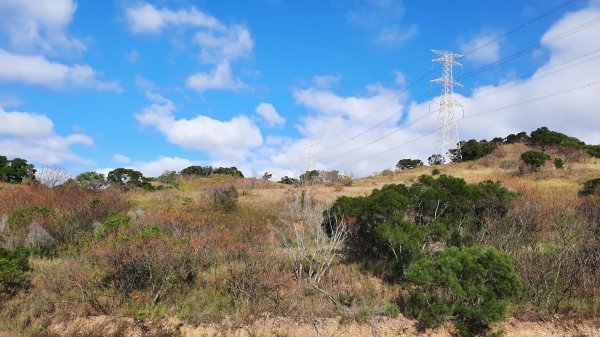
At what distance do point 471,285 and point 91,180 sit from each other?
2678 cm

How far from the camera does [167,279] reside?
8.72m

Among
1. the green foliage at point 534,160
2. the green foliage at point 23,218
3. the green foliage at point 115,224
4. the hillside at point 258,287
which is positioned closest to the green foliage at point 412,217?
the hillside at point 258,287

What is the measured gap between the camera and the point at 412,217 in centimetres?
1205

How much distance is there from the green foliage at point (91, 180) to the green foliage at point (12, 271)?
1807 centimetres

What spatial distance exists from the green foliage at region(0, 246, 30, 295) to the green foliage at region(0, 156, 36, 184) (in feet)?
→ 88.8

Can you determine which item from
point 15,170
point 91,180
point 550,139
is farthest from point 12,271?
point 550,139

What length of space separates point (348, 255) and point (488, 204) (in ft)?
14.6

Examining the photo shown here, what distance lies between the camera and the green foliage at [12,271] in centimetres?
878

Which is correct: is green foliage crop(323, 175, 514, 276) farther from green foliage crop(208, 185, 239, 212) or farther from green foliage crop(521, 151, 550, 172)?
green foliage crop(521, 151, 550, 172)

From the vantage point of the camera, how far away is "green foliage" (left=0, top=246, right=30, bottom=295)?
8781 millimetres

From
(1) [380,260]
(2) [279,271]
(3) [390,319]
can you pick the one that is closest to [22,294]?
(2) [279,271]

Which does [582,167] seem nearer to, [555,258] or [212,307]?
[555,258]

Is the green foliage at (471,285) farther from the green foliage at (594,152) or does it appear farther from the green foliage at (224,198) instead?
A: the green foliage at (594,152)

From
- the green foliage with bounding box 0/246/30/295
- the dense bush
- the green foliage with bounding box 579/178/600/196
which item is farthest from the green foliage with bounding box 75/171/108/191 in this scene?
the dense bush
